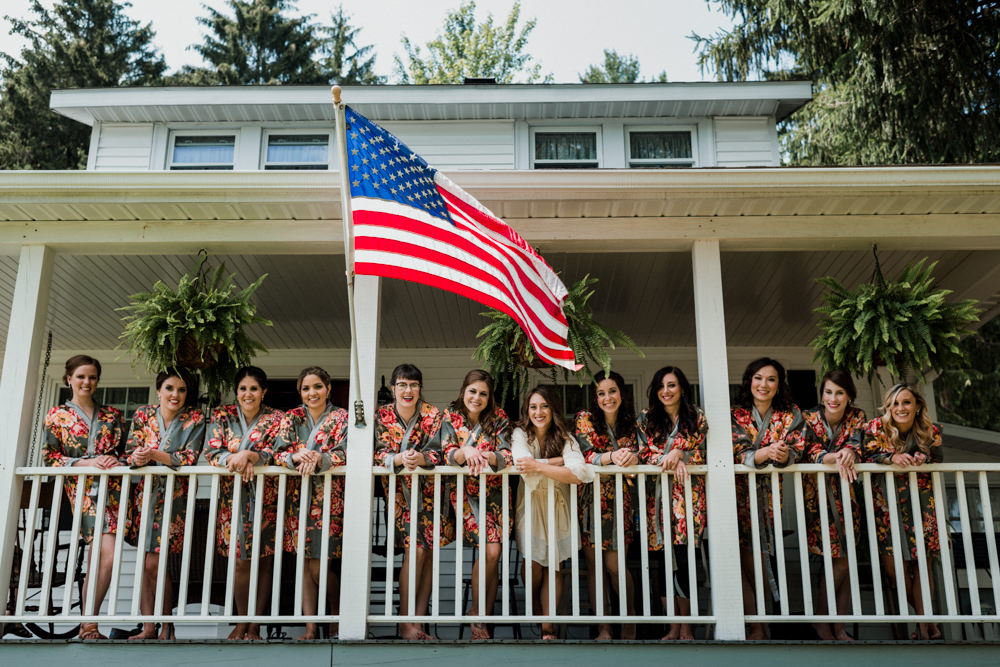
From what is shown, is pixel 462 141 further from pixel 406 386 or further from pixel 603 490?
pixel 603 490

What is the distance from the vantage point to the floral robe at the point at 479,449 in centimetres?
489

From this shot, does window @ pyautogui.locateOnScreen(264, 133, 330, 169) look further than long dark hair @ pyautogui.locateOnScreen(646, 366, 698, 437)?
Yes

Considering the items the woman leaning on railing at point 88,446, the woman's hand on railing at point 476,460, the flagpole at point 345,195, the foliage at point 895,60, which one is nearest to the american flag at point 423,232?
the flagpole at point 345,195

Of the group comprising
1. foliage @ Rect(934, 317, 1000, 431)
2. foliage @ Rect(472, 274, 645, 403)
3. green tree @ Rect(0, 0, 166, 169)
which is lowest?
foliage @ Rect(472, 274, 645, 403)

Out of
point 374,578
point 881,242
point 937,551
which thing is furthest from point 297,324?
point 937,551

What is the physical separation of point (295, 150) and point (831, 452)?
6.76m

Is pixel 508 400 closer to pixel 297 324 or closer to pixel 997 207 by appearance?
pixel 297 324

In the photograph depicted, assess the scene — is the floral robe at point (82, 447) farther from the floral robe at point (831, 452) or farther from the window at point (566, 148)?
the window at point (566, 148)

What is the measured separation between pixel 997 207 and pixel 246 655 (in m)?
4.81

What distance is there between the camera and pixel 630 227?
529 cm

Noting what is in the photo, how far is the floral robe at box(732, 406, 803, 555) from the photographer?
16.4 ft

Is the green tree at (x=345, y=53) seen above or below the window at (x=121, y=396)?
above

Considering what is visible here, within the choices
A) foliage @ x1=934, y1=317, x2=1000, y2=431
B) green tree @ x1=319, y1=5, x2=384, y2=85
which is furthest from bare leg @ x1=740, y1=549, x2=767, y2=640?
green tree @ x1=319, y1=5, x2=384, y2=85

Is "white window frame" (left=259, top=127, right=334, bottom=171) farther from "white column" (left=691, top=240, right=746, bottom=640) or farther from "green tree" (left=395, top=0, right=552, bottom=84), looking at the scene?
"green tree" (left=395, top=0, right=552, bottom=84)
